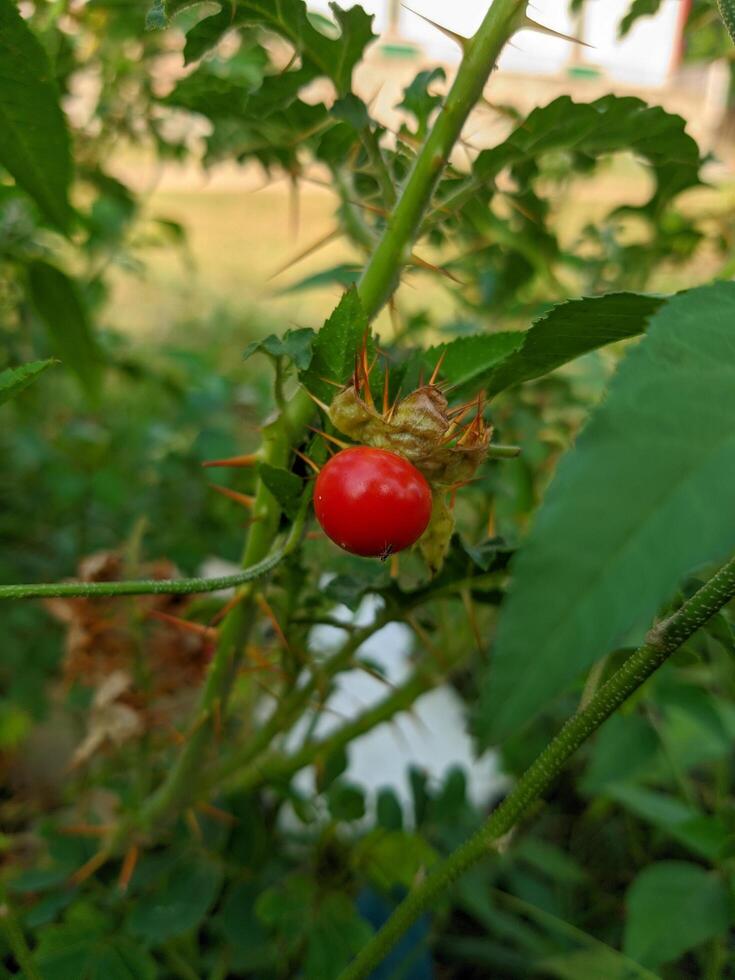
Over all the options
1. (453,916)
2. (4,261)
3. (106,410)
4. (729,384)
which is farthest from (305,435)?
(106,410)

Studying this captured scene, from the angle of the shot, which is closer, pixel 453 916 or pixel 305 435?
pixel 305 435

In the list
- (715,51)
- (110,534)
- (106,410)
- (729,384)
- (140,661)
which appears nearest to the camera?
(729,384)

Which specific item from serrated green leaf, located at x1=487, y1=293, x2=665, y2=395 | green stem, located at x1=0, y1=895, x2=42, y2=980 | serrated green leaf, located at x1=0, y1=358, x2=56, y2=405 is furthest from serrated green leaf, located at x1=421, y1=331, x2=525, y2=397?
green stem, located at x1=0, y1=895, x2=42, y2=980

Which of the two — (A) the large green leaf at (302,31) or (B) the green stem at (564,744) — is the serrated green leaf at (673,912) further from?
(A) the large green leaf at (302,31)

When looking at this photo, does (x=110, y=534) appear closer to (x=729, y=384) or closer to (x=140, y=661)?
(x=140, y=661)

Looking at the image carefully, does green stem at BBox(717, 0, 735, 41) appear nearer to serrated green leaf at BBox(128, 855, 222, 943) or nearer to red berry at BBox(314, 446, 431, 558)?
red berry at BBox(314, 446, 431, 558)
